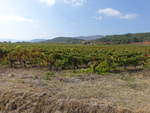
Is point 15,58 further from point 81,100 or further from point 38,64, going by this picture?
point 81,100

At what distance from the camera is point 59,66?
37.2 ft

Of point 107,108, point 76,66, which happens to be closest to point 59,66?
point 76,66

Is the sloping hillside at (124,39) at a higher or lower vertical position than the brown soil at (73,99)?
lower

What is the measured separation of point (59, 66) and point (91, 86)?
16.4 feet

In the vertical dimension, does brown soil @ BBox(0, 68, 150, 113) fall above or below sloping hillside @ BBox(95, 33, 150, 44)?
above

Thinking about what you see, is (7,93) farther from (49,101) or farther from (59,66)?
(59,66)

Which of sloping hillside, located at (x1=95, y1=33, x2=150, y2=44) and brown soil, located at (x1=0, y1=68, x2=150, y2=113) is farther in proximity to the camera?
sloping hillside, located at (x1=95, y1=33, x2=150, y2=44)

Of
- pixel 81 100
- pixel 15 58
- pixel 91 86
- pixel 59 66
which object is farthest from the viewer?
pixel 15 58

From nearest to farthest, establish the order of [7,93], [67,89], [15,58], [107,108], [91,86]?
[107,108]
[7,93]
[67,89]
[91,86]
[15,58]

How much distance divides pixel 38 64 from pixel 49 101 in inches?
310

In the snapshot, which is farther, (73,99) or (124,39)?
(124,39)

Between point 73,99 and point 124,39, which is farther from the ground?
point 73,99

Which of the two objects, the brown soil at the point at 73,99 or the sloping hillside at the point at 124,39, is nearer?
the brown soil at the point at 73,99

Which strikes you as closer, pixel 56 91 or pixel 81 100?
pixel 81 100
